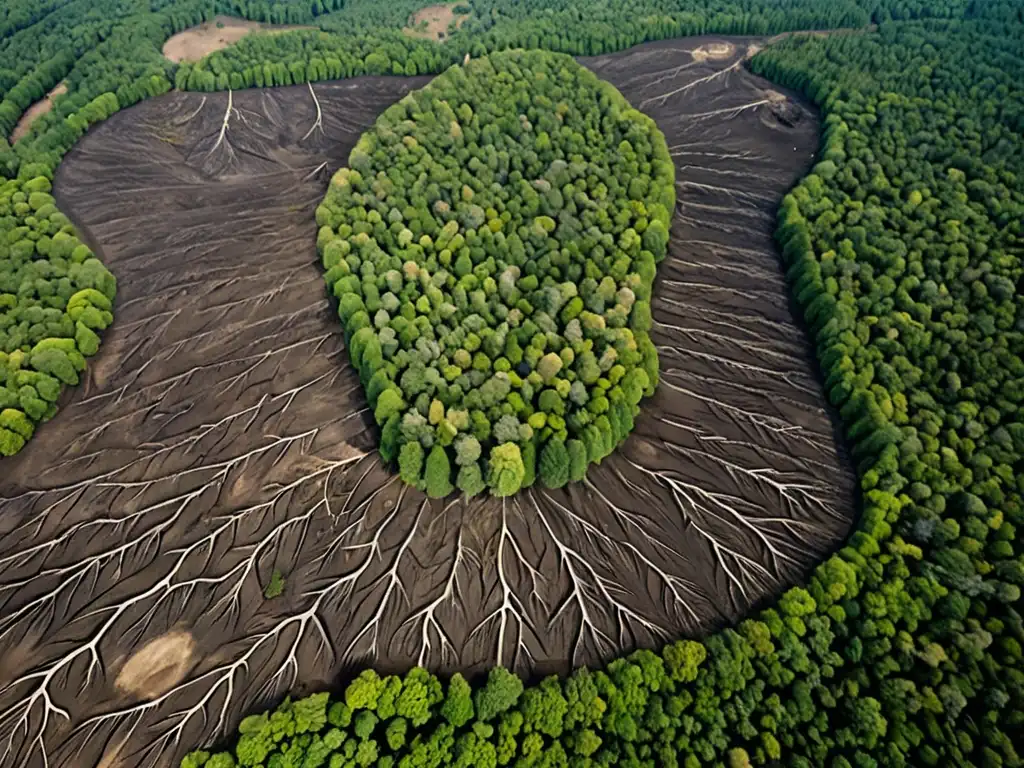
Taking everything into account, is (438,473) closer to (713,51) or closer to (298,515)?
(298,515)

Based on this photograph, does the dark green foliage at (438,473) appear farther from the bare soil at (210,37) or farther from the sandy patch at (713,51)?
the bare soil at (210,37)

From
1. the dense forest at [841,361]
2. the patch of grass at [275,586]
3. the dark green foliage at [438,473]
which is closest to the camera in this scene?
the dense forest at [841,361]

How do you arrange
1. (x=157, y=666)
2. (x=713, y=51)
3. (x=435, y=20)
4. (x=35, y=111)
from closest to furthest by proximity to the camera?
1. (x=157, y=666)
2. (x=35, y=111)
3. (x=713, y=51)
4. (x=435, y=20)

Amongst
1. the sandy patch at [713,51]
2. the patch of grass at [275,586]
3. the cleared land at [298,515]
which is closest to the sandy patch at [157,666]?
the cleared land at [298,515]

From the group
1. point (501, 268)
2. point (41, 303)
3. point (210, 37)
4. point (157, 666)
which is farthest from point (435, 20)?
point (157, 666)

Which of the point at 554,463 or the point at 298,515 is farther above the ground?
the point at 298,515
